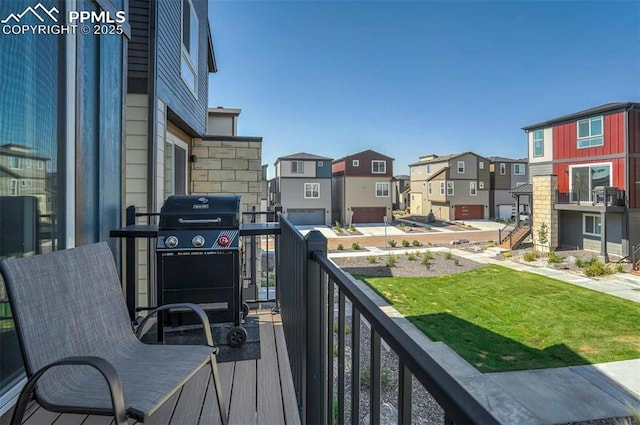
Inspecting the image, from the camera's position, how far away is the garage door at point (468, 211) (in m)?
28.0

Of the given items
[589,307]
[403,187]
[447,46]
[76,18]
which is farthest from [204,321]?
[403,187]

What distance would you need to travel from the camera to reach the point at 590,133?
1395 centimetres

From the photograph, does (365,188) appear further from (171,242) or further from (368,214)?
(171,242)

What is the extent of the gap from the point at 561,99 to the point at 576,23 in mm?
10208

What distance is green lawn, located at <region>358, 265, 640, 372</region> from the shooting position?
18.6 ft

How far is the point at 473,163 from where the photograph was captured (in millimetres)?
28062

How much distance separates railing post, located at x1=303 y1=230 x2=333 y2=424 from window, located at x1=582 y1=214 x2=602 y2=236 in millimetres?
16770

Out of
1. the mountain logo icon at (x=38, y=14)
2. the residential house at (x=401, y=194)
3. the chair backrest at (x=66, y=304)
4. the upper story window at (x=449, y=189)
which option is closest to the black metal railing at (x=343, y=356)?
the chair backrest at (x=66, y=304)

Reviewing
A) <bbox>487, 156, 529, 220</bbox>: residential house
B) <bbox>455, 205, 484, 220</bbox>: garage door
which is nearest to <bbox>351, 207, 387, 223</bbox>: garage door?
<bbox>455, 205, 484, 220</bbox>: garage door

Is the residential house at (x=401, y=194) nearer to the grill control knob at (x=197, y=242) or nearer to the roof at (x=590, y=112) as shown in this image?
the roof at (x=590, y=112)

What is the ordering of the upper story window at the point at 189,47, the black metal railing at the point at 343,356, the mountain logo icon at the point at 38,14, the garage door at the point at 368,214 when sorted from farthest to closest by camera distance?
the garage door at the point at 368,214
the upper story window at the point at 189,47
the mountain logo icon at the point at 38,14
the black metal railing at the point at 343,356

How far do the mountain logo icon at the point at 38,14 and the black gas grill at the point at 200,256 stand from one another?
1.28 metres

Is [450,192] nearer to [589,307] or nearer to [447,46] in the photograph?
[447,46]

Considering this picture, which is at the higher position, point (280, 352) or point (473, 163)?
point (473, 163)
